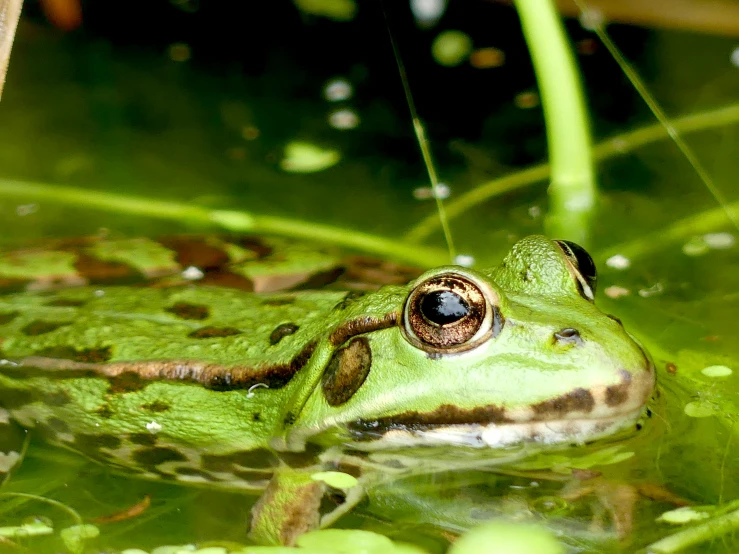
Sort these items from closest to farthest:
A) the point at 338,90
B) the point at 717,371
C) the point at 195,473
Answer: the point at 195,473, the point at 717,371, the point at 338,90

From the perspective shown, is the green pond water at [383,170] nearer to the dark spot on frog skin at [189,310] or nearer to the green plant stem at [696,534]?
the green plant stem at [696,534]

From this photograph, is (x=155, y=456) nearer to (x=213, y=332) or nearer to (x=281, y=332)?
(x=213, y=332)

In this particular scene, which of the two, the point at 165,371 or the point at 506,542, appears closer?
the point at 506,542

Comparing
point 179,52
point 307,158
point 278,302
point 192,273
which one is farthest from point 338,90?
point 278,302

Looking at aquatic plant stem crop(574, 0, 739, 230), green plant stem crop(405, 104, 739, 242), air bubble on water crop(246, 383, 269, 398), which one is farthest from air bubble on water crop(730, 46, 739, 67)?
air bubble on water crop(246, 383, 269, 398)

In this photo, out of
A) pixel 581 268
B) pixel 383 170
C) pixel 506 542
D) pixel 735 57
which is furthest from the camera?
pixel 735 57

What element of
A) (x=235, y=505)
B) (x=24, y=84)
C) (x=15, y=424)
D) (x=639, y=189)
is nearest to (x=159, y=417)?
(x=235, y=505)

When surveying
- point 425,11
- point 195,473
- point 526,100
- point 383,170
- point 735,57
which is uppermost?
point 425,11
